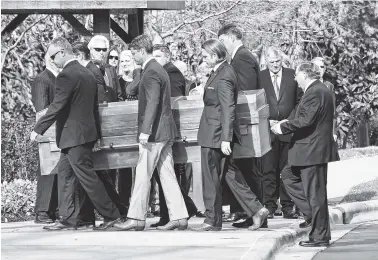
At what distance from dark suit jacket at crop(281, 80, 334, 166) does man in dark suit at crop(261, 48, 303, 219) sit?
2.62 meters

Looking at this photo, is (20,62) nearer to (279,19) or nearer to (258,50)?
(279,19)

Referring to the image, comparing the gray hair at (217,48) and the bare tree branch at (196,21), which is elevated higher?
the bare tree branch at (196,21)

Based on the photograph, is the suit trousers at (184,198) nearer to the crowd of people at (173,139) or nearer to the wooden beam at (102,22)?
the crowd of people at (173,139)

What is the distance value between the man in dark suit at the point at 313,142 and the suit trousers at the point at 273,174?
8.67 ft

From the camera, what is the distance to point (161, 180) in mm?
12484

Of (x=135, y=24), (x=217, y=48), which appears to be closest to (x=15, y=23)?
(x=135, y=24)

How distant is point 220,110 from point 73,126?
1470 millimetres

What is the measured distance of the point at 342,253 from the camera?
11.1 metres

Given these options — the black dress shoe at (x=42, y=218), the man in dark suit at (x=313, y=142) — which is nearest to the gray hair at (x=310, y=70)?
the man in dark suit at (x=313, y=142)

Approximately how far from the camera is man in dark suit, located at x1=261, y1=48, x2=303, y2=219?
1409cm

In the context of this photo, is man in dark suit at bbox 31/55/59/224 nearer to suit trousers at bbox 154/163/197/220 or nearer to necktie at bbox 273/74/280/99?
suit trousers at bbox 154/163/197/220

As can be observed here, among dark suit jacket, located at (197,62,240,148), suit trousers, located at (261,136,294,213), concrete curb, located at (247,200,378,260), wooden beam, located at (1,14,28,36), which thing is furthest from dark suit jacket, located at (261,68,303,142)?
wooden beam, located at (1,14,28,36)

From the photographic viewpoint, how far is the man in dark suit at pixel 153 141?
1211 cm

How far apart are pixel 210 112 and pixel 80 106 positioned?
1.29 metres
